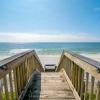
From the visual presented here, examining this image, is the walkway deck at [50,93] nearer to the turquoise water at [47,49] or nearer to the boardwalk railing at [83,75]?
the boardwalk railing at [83,75]

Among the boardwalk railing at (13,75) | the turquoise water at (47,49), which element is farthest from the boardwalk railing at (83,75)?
the turquoise water at (47,49)

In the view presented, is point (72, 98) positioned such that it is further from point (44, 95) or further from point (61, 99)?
point (44, 95)

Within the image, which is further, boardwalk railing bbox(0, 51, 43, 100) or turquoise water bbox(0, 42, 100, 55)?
turquoise water bbox(0, 42, 100, 55)

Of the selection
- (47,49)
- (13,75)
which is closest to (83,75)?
(13,75)

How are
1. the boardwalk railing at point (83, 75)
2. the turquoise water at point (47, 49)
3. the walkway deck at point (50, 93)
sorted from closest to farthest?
1. the boardwalk railing at point (83, 75)
2. the walkway deck at point (50, 93)
3. the turquoise water at point (47, 49)

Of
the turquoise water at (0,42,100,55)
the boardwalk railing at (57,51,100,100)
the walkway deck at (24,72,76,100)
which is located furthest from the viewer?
the turquoise water at (0,42,100,55)

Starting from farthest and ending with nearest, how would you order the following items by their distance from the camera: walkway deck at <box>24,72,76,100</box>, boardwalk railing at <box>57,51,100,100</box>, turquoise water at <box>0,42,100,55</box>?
turquoise water at <box>0,42,100,55</box> → walkway deck at <box>24,72,76,100</box> → boardwalk railing at <box>57,51,100,100</box>

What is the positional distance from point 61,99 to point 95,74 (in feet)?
5.10

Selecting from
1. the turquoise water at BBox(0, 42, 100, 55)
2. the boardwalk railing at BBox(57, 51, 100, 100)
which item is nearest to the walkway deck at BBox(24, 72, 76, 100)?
the boardwalk railing at BBox(57, 51, 100, 100)

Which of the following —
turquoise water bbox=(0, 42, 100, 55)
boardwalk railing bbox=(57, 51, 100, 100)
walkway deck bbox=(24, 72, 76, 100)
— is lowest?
turquoise water bbox=(0, 42, 100, 55)

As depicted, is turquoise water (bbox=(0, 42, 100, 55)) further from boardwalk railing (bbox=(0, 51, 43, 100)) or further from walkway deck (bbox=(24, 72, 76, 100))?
boardwalk railing (bbox=(0, 51, 43, 100))

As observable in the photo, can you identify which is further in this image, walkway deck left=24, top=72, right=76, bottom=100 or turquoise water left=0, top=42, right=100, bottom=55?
turquoise water left=0, top=42, right=100, bottom=55

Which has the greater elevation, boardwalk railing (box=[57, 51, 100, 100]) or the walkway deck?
boardwalk railing (box=[57, 51, 100, 100])

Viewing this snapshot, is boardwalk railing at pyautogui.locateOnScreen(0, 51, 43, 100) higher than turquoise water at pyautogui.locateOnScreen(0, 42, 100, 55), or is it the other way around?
boardwalk railing at pyautogui.locateOnScreen(0, 51, 43, 100)
